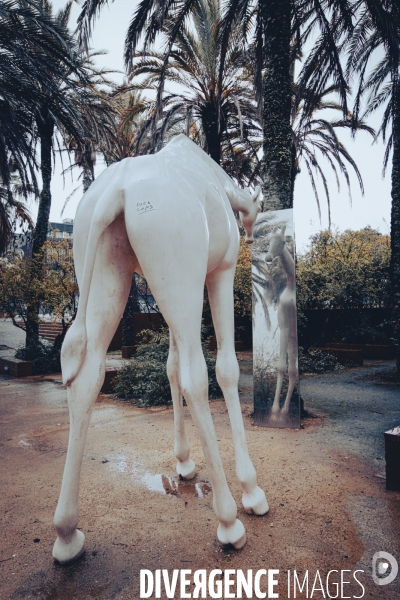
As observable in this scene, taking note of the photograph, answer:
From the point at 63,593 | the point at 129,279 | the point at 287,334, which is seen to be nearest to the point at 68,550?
the point at 63,593

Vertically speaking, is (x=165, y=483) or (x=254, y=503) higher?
(x=254, y=503)

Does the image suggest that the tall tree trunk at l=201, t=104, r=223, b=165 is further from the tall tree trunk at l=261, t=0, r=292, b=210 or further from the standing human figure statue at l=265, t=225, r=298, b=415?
the standing human figure statue at l=265, t=225, r=298, b=415

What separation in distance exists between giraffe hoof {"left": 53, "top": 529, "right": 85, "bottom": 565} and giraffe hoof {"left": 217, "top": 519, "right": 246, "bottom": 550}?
2.36ft

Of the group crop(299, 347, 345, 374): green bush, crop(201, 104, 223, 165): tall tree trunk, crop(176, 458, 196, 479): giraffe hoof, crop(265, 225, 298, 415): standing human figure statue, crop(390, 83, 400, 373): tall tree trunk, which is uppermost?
crop(201, 104, 223, 165): tall tree trunk

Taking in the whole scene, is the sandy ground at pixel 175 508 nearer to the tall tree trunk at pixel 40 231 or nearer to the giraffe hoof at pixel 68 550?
the giraffe hoof at pixel 68 550

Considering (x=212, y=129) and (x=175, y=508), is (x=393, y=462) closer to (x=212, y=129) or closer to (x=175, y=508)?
(x=175, y=508)

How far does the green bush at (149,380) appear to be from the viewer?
20.9ft

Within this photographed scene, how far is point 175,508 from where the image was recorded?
2.63 m

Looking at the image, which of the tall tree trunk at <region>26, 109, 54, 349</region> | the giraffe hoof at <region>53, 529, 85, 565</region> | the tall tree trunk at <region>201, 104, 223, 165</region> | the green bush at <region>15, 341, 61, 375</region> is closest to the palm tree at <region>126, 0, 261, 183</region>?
the tall tree trunk at <region>201, 104, 223, 165</region>

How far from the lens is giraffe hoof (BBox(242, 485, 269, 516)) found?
250 centimetres

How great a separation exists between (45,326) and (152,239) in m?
21.0

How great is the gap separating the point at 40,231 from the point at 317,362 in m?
8.56

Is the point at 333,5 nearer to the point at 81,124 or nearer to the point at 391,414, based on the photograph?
the point at 81,124

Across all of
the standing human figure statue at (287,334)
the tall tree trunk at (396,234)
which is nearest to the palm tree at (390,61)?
the tall tree trunk at (396,234)
